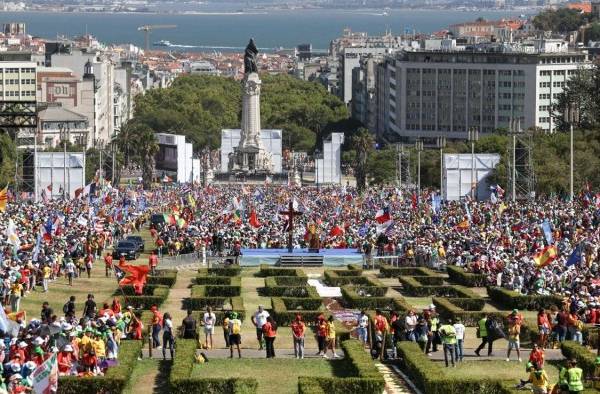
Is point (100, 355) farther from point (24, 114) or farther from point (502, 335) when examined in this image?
point (24, 114)

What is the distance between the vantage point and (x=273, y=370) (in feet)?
154

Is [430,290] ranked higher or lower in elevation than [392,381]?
higher

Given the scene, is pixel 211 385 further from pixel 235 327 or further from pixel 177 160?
pixel 177 160

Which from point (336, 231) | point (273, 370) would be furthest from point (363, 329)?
point (336, 231)

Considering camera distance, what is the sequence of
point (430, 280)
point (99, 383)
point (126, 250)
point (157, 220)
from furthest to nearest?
point (157, 220)
point (126, 250)
point (430, 280)
point (99, 383)

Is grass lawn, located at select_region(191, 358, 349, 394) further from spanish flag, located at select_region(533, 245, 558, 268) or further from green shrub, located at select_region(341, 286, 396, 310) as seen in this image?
spanish flag, located at select_region(533, 245, 558, 268)

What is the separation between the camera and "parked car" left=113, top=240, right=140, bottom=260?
7931 centimetres

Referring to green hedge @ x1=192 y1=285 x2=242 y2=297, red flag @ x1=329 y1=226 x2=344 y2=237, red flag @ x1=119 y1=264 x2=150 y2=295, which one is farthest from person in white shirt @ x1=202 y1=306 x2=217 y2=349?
red flag @ x1=329 y1=226 x2=344 y2=237

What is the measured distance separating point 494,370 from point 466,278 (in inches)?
868

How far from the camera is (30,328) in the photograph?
44.8m

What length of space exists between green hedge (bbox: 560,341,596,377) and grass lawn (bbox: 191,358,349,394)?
5768 millimetres

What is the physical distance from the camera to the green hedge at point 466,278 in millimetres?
68312

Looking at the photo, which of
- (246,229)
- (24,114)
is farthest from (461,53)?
(24,114)

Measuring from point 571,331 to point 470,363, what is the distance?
3.66 m
